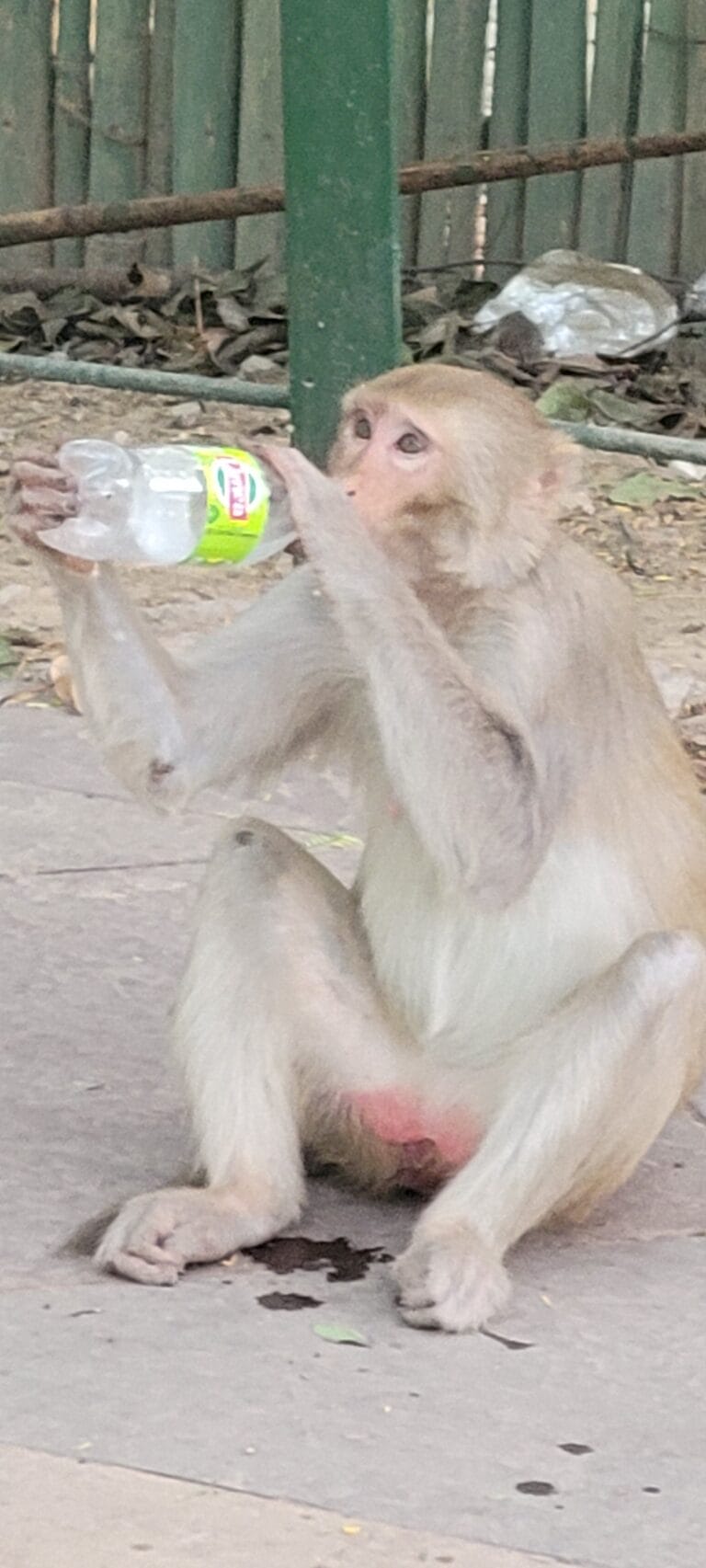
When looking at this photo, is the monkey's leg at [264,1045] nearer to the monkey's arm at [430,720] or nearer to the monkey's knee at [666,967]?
the monkey's arm at [430,720]

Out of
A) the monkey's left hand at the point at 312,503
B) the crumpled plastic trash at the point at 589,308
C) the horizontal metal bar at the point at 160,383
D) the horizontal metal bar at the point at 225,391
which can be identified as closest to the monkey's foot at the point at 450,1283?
the monkey's left hand at the point at 312,503

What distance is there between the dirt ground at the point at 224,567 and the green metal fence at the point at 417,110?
1.18 m

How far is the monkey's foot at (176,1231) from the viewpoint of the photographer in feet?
12.6

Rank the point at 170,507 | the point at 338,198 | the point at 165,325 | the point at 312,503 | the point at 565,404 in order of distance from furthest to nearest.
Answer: the point at 165,325, the point at 565,404, the point at 338,198, the point at 170,507, the point at 312,503

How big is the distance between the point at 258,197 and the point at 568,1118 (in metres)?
4.28

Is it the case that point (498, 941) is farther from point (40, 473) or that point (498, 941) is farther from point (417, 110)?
point (417, 110)

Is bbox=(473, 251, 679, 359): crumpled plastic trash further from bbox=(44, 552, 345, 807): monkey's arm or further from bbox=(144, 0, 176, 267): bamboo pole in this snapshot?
bbox=(44, 552, 345, 807): monkey's arm

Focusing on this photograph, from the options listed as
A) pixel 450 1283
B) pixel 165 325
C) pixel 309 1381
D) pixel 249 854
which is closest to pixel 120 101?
pixel 165 325

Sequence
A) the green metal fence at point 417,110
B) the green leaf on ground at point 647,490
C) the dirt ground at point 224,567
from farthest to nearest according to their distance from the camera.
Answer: the green metal fence at point 417,110 → the green leaf on ground at point 647,490 → the dirt ground at point 224,567

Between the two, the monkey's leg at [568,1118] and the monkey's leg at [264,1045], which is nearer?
the monkey's leg at [568,1118]

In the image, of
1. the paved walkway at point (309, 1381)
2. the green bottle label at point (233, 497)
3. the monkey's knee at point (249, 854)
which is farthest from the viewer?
the monkey's knee at point (249, 854)

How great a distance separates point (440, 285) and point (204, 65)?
1231 millimetres

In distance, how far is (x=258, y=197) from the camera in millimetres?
7441

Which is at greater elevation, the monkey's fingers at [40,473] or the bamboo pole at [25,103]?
the bamboo pole at [25,103]
